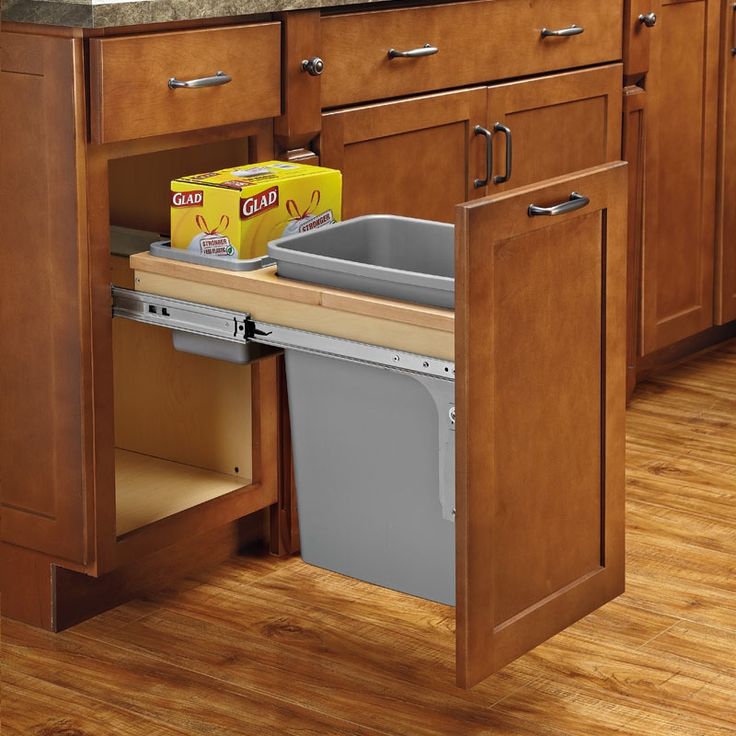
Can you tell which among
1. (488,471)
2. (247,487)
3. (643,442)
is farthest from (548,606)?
(643,442)

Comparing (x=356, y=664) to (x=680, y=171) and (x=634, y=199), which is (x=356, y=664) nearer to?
(x=634, y=199)

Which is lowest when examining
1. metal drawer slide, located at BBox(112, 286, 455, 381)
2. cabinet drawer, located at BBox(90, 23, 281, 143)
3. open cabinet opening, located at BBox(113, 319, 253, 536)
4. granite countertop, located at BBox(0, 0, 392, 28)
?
open cabinet opening, located at BBox(113, 319, 253, 536)

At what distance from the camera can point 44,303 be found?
1975 mm

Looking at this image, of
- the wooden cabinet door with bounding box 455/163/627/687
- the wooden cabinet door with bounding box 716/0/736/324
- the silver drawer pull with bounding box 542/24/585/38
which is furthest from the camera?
the wooden cabinet door with bounding box 716/0/736/324

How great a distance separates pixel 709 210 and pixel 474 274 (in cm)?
179

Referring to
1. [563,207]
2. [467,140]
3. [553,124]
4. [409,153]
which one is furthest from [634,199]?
[563,207]

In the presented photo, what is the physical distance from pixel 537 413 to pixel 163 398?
82 centimetres

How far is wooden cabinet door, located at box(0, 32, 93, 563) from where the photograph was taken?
187 cm

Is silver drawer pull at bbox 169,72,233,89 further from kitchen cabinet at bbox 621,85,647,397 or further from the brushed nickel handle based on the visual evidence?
kitchen cabinet at bbox 621,85,647,397

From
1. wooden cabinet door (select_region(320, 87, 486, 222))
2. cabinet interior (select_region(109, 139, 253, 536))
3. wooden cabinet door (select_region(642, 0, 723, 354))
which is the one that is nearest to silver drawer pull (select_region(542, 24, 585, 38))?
wooden cabinet door (select_region(320, 87, 486, 222))

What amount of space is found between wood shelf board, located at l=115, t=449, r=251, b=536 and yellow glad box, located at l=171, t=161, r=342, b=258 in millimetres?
446

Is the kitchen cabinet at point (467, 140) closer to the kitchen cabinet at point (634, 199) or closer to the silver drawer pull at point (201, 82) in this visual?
the kitchen cabinet at point (634, 199)

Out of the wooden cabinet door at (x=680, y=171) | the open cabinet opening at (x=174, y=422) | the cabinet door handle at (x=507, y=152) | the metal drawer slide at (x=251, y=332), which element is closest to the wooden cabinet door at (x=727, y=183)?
the wooden cabinet door at (x=680, y=171)

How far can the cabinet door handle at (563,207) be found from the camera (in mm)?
1639
